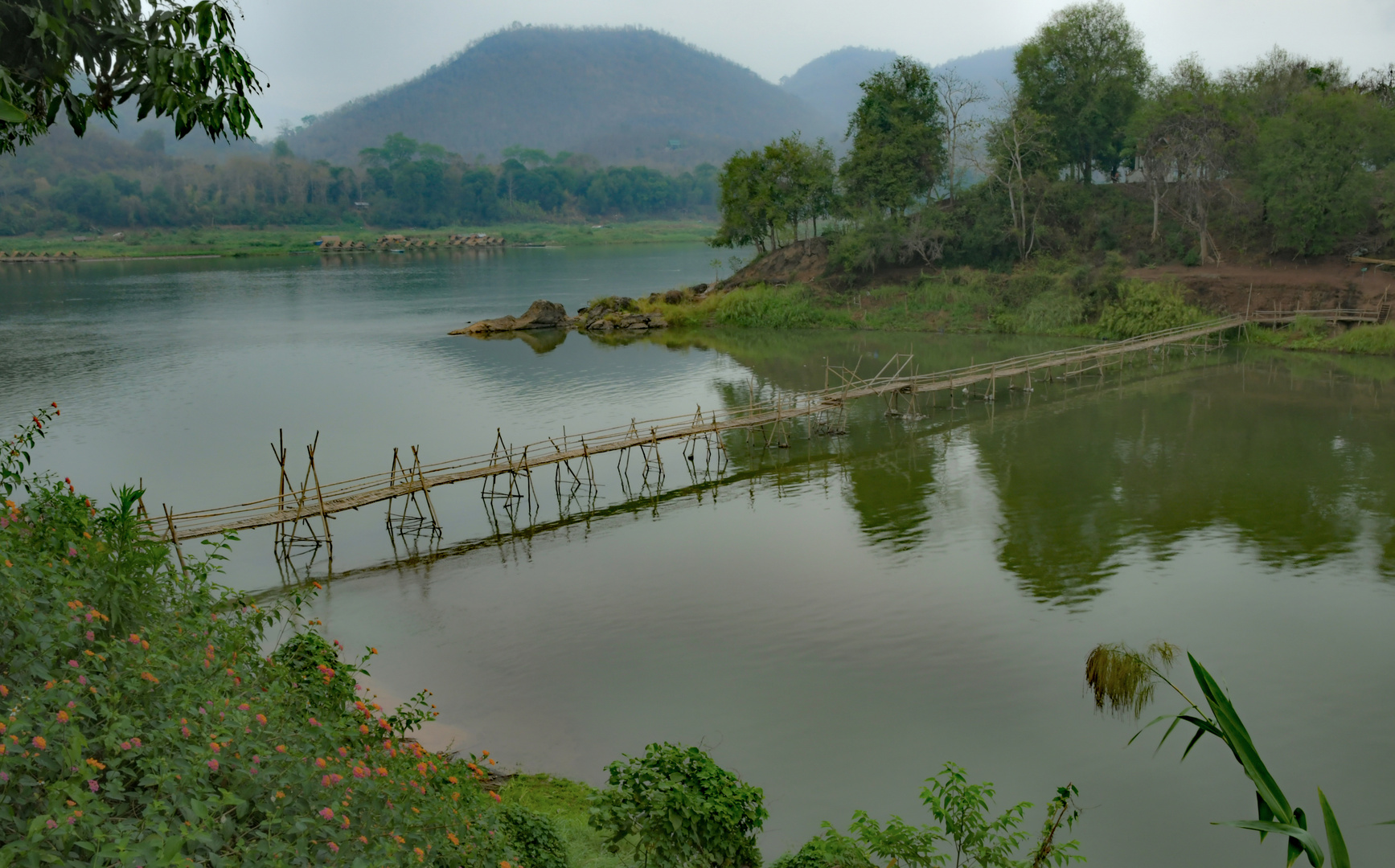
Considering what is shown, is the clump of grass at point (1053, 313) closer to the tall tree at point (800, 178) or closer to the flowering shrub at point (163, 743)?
the tall tree at point (800, 178)

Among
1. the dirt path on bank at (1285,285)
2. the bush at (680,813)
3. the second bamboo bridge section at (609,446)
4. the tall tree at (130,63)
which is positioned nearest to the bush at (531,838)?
the bush at (680,813)

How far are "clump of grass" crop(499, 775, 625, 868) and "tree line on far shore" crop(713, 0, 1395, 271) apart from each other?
48.0m

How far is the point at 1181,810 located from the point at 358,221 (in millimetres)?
160248

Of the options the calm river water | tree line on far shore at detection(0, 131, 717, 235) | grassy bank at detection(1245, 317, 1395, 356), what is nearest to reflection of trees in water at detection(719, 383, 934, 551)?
the calm river water

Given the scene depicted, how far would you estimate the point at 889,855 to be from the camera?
32.0ft

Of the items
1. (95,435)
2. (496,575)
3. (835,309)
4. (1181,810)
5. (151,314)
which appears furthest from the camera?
(151,314)

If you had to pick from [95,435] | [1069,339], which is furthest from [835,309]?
[95,435]

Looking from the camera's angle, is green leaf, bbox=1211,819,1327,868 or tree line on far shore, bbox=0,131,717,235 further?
tree line on far shore, bbox=0,131,717,235

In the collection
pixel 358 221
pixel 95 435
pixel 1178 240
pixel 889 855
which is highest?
pixel 358 221

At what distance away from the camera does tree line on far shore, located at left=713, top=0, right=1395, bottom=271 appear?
4597 cm

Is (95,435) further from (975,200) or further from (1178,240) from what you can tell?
(1178,240)

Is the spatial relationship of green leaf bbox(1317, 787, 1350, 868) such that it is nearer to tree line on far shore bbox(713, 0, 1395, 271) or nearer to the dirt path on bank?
the dirt path on bank

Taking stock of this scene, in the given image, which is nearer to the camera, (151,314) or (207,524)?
(207,524)

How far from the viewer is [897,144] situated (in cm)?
5819
